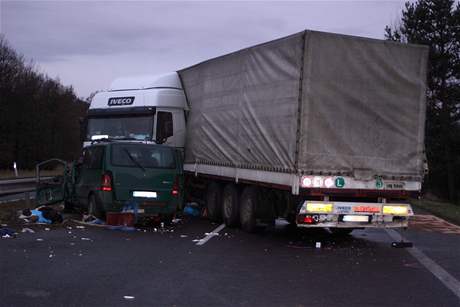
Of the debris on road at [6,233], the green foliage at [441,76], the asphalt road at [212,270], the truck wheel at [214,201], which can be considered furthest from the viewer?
the green foliage at [441,76]

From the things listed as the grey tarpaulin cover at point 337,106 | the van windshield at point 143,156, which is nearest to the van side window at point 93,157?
the van windshield at point 143,156

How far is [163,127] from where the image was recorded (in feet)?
54.5

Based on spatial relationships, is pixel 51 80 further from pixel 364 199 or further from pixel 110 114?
pixel 364 199

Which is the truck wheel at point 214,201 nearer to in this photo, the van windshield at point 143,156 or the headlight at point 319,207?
the van windshield at point 143,156

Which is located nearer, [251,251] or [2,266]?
[2,266]

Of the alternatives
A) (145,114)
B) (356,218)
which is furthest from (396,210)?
(145,114)

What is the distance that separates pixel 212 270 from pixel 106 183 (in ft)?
16.9

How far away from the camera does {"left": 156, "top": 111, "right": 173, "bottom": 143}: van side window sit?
16594 millimetres

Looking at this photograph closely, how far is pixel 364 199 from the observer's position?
11.7 metres

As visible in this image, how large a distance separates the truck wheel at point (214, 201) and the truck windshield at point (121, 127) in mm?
2304

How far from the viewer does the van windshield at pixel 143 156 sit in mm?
13562

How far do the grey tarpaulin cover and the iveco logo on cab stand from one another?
18.4 ft

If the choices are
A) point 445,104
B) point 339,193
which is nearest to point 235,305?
point 339,193

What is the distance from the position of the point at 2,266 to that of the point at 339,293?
419 centimetres
